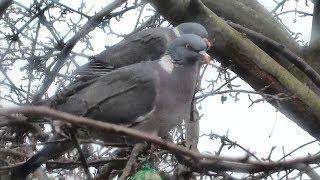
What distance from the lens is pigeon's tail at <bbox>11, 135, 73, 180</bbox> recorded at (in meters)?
1.80

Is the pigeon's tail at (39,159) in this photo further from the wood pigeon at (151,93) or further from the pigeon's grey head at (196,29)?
the pigeon's grey head at (196,29)

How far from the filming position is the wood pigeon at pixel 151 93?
2271mm

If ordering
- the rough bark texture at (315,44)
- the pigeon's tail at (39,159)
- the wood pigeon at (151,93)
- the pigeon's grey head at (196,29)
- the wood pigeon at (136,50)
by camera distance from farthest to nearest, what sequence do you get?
the rough bark texture at (315,44), the wood pigeon at (136,50), the pigeon's grey head at (196,29), the wood pigeon at (151,93), the pigeon's tail at (39,159)

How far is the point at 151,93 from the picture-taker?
7.57ft

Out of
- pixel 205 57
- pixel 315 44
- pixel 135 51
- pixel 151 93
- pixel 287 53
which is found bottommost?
pixel 151 93

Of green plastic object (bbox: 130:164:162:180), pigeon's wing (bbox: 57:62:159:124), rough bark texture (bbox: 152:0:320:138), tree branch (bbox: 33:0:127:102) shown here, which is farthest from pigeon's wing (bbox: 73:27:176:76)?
green plastic object (bbox: 130:164:162:180)

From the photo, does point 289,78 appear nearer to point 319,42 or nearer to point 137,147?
point 319,42

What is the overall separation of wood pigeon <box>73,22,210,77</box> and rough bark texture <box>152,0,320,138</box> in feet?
0.55

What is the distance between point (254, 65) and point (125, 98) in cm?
62

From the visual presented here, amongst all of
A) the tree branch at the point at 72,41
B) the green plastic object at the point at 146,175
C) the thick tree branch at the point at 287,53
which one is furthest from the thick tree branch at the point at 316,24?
the green plastic object at the point at 146,175

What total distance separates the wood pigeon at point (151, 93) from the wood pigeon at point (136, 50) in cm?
41

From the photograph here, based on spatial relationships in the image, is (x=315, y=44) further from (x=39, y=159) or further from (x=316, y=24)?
(x=39, y=159)

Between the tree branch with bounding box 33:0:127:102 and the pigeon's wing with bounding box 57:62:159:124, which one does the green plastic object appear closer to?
the pigeon's wing with bounding box 57:62:159:124

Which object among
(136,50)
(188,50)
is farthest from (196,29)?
(136,50)
